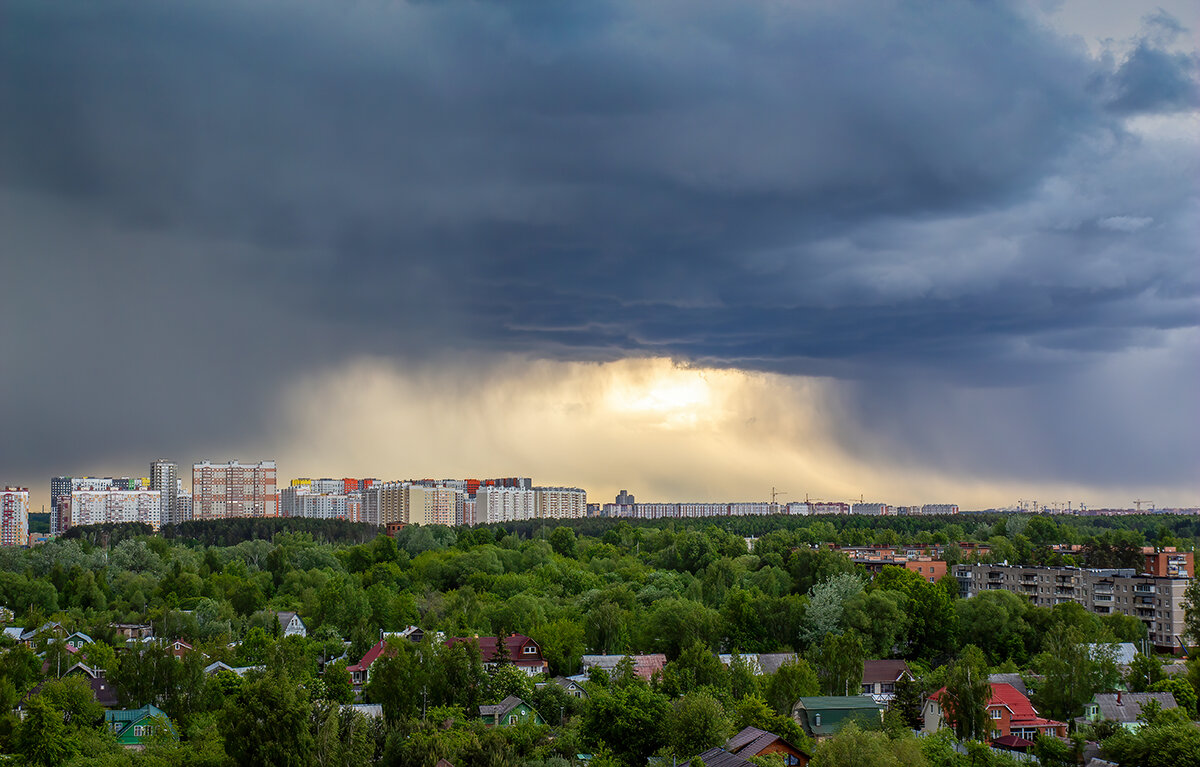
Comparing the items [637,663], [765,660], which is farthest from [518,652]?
[765,660]

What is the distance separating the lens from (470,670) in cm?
3384

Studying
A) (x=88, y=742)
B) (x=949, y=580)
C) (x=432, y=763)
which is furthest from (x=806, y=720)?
(x=949, y=580)

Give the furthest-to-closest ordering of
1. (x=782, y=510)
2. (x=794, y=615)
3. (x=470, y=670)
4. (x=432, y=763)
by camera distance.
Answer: (x=782, y=510)
(x=794, y=615)
(x=470, y=670)
(x=432, y=763)

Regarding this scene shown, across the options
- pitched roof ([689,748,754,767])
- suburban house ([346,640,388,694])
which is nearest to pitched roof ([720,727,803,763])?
pitched roof ([689,748,754,767])

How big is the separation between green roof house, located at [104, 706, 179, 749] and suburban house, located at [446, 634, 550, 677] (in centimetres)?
1105

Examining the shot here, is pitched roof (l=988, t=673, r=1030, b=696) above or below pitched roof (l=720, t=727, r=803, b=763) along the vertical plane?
below

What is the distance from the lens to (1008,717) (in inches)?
1275

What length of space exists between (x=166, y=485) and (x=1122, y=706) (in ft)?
430

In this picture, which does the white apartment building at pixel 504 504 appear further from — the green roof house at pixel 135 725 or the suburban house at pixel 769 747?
the suburban house at pixel 769 747

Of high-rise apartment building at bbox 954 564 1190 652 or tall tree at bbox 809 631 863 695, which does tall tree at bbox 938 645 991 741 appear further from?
high-rise apartment building at bbox 954 564 1190 652

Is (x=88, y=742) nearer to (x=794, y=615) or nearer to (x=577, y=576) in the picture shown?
(x=794, y=615)

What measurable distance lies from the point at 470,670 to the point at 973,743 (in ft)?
51.0

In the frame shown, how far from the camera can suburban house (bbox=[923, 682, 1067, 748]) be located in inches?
1252

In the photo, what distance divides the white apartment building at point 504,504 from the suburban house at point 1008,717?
358 ft
